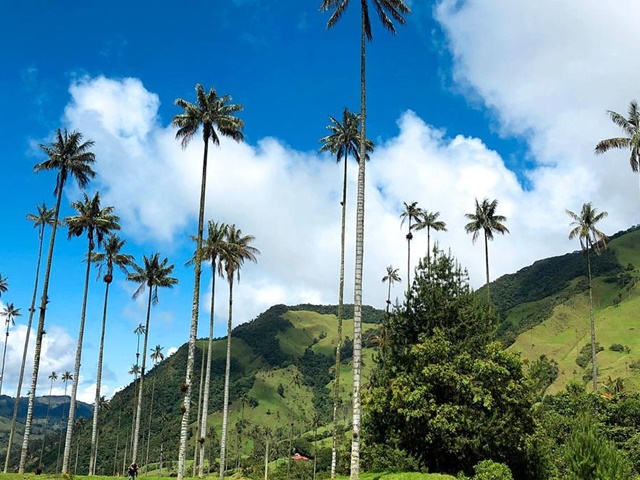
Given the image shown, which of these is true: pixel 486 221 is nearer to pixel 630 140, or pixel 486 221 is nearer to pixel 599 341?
pixel 630 140

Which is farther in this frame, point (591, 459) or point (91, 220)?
point (91, 220)

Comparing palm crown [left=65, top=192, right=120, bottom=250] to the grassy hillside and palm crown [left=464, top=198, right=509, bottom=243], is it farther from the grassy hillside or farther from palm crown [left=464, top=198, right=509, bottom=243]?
the grassy hillside

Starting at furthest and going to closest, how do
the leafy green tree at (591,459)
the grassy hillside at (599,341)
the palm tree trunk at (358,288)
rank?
the grassy hillside at (599,341) → the palm tree trunk at (358,288) → the leafy green tree at (591,459)

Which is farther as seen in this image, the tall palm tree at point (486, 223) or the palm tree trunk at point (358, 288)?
the tall palm tree at point (486, 223)

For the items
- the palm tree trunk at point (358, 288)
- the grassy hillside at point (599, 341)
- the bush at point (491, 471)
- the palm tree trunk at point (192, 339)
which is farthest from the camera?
the grassy hillside at point (599, 341)

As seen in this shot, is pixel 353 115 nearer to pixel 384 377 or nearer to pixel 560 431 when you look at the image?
pixel 384 377

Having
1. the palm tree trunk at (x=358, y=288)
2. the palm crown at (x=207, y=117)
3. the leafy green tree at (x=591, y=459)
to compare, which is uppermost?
the palm crown at (x=207, y=117)

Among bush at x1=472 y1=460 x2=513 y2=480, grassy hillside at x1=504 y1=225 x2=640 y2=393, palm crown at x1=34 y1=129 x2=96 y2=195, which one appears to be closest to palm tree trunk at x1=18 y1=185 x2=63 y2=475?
palm crown at x1=34 y1=129 x2=96 y2=195

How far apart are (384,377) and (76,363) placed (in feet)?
92.9

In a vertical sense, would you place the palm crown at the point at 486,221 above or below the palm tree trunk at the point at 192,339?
above

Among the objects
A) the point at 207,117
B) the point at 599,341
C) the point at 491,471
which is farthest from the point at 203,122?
the point at 599,341

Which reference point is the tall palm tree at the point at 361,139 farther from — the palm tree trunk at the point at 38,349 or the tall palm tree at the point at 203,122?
the palm tree trunk at the point at 38,349

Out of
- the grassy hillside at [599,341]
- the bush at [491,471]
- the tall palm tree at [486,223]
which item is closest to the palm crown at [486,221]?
the tall palm tree at [486,223]

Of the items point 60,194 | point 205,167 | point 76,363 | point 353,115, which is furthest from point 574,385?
point 60,194
